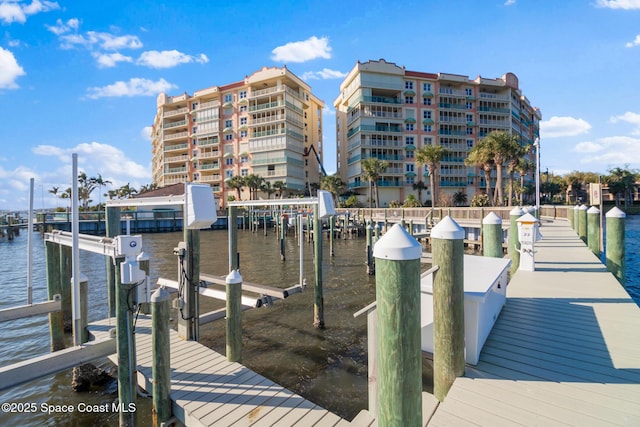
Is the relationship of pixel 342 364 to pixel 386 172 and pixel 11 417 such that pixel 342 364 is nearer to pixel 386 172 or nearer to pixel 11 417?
Result: pixel 11 417

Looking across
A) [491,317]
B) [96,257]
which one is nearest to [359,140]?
[96,257]

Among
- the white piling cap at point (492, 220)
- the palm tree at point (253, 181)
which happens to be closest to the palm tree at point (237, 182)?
the palm tree at point (253, 181)

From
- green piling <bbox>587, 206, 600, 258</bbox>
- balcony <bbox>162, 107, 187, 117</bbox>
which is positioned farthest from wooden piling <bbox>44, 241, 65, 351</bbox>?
balcony <bbox>162, 107, 187, 117</bbox>

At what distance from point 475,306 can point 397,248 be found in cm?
230

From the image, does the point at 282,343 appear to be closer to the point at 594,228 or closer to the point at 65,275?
the point at 65,275

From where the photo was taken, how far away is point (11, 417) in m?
6.05

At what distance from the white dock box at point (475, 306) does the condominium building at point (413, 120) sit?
51551mm

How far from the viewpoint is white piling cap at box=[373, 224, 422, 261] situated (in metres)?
2.40

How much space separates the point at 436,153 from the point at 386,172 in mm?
16873

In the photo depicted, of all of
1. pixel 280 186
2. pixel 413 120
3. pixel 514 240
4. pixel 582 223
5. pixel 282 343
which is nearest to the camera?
pixel 282 343

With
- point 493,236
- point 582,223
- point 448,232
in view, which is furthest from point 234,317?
point 582,223

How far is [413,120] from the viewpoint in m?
58.9

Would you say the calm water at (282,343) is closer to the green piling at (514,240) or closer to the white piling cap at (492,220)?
the white piling cap at (492,220)

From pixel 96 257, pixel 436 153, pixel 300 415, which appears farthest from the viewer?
pixel 436 153
